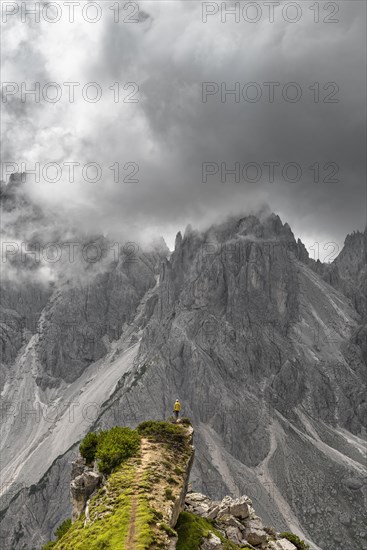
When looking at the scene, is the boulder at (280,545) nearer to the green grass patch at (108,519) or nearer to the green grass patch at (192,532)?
the green grass patch at (192,532)

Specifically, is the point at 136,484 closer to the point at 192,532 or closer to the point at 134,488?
the point at 134,488

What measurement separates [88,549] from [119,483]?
6301mm

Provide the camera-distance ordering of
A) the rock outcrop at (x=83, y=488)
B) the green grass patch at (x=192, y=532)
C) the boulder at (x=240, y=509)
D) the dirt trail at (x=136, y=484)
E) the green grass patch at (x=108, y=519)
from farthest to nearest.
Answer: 1. the boulder at (x=240, y=509)
2. the rock outcrop at (x=83, y=488)
3. the green grass patch at (x=192, y=532)
4. the green grass patch at (x=108, y=519)
5. the dirt trail at (x=136, y=484)

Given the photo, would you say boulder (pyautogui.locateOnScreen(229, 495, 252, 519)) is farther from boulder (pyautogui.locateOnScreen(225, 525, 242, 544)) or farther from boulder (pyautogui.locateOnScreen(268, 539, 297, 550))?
boulder (pyautogui.locateOnScreen(268, 539, 297, 550))

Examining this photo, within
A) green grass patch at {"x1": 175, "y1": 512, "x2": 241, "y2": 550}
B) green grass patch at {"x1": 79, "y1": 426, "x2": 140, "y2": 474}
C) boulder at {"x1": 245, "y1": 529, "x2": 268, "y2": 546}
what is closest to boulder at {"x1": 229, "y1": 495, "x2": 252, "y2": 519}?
boulder at {"x1": 245, "y1": 529, "x2": 268, "y2": 546}

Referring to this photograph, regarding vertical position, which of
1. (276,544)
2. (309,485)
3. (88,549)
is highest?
(88,549)

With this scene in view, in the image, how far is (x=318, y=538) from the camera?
478 feet

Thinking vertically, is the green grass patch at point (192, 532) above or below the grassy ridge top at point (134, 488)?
below

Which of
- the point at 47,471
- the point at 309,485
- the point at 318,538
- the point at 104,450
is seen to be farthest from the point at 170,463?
the point at 47,471

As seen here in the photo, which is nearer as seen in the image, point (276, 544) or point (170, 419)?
point (276, 544)

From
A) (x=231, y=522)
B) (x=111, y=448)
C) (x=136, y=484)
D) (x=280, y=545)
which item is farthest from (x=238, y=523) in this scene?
(x=111, y=448)

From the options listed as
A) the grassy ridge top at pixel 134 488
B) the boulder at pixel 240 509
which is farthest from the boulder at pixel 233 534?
the grassy ridge top at pixel 134 488

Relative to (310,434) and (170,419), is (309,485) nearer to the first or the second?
(310,434)

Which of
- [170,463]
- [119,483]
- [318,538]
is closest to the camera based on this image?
[119,483]
